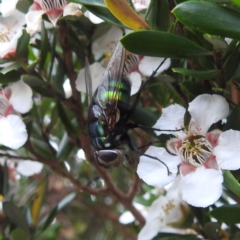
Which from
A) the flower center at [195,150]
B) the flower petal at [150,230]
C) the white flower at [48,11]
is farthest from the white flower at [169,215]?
the white flower at [48,11]

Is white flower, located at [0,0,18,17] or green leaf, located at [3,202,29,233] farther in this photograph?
green leaf, located at [3,202,29,233]

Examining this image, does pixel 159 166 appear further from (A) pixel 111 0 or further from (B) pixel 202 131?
(A) pixel 111 0

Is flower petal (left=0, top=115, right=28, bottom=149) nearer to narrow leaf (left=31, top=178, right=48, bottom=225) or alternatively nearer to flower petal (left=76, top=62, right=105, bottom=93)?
flower petal (left=76, top=62, right=105, bottom=93)

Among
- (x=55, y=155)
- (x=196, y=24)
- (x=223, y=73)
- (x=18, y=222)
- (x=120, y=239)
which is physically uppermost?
(x=196, y=24)

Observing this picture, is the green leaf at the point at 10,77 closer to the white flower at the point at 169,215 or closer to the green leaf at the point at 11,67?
the green leaf at the point at 11,67

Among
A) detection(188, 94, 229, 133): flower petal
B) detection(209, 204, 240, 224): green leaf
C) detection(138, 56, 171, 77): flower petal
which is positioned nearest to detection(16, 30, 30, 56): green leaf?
detection(138, 56, 171, 77): flower petal

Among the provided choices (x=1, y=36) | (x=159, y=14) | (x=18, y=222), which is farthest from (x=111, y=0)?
(x=18, y=222)
